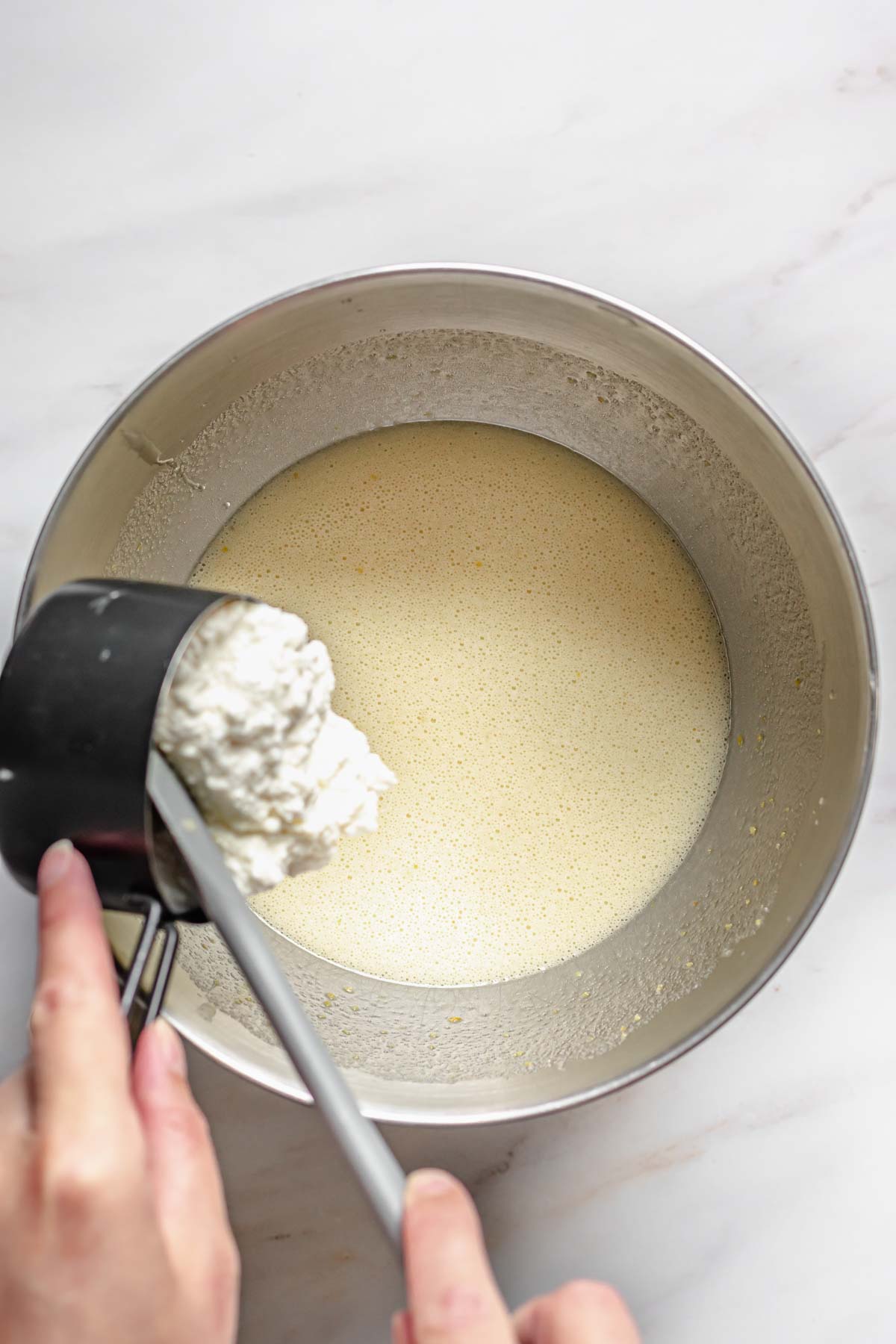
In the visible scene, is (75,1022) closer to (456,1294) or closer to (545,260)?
(456,1294)

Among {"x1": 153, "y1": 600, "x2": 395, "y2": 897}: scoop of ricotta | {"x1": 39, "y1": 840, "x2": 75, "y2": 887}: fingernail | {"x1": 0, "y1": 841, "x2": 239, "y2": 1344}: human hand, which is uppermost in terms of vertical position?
{"x1": 153, "y1": 600, "x2": 395, "y2": 897}: scoop of ricotta

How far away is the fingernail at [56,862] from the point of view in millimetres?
632

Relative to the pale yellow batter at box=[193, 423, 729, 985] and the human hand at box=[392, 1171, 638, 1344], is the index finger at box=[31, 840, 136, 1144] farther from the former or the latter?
the pale yellow batter at box=[193, 423, 729, 985]

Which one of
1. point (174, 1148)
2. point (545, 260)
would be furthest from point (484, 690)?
point (174, 1148)

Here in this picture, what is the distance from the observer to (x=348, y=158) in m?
0.94

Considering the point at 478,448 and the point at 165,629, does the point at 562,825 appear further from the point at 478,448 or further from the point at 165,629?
the point at 165,629

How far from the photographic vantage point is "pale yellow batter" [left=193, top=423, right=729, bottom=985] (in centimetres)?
100

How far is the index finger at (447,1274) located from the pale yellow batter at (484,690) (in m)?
0.40

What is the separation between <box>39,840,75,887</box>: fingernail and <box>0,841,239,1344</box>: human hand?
0.01m

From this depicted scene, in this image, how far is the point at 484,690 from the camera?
1.01 metres

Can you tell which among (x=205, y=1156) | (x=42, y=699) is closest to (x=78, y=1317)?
(x=205, y=1156)

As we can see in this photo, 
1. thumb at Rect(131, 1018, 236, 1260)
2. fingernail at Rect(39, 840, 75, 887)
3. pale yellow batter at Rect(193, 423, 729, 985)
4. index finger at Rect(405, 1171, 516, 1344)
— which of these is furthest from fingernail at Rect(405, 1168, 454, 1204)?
pale yellow batter at Rect(193, 423, 729, 985)

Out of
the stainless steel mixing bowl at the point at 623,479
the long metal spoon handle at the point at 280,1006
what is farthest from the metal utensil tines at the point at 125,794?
the stainless steel mixing bowl at the point at 623,479

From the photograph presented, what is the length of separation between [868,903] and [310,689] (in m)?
0.58
